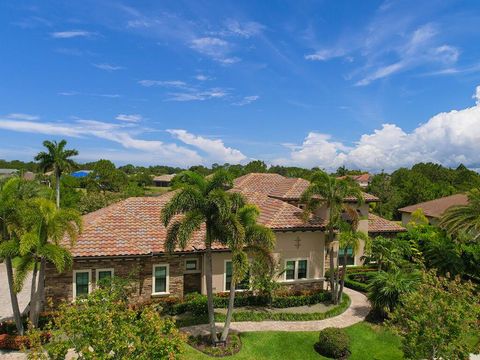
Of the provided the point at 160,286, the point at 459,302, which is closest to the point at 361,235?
the point at 459,302

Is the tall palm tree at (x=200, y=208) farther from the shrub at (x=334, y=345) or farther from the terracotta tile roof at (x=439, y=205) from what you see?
the terracotta tile roof at (x=439, y=205)

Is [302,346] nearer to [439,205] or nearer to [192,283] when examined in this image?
[192,283]

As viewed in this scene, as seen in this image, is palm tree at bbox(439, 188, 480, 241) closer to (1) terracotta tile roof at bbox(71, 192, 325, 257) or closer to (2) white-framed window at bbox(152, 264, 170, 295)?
(1) terracotta tile roof at bbox(71, 192, 325, 257)

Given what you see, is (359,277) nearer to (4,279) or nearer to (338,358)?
(338,358)

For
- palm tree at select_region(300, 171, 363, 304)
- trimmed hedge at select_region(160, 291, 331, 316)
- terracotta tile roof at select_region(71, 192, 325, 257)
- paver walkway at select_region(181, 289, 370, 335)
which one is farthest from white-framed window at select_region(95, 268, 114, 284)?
palm tree at select_region(300, 171, 363, 304)

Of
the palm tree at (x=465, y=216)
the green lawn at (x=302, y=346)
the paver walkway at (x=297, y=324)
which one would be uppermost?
the palm tree at (x=465, y=216)

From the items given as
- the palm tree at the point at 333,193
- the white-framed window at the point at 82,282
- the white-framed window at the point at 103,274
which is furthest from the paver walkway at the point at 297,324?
the white-framed window at the point at 82,282

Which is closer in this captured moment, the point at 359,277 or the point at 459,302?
the point at 459,302
